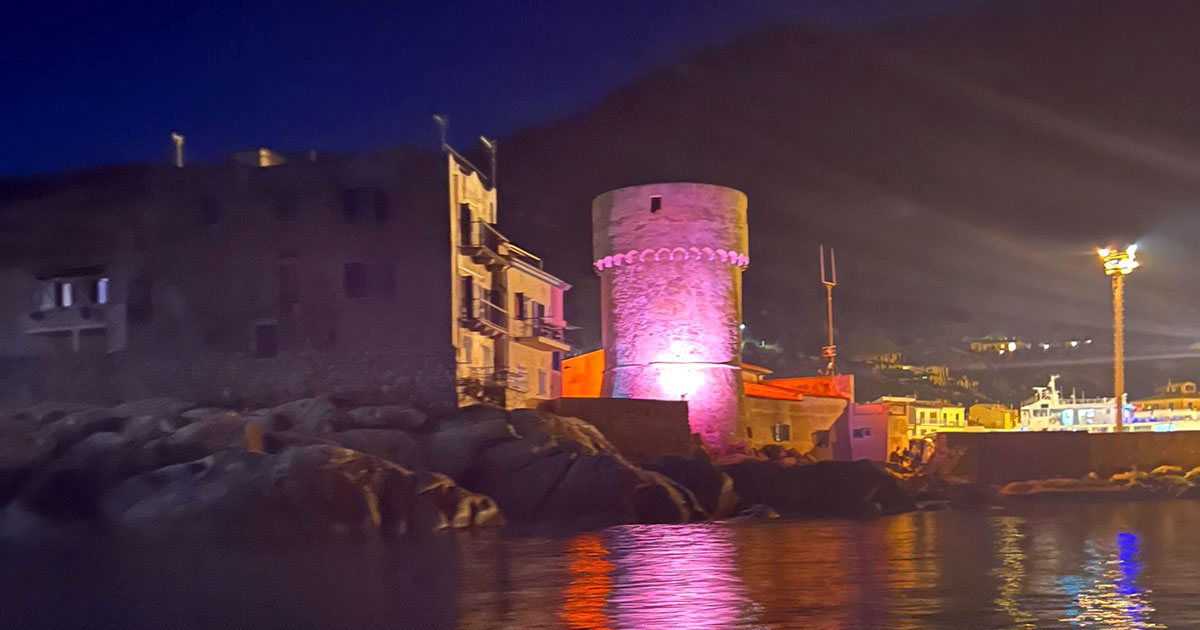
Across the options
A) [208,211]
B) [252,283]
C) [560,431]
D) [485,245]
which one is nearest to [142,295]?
[208,211]

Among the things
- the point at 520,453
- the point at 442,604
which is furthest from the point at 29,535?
the point at 442,604

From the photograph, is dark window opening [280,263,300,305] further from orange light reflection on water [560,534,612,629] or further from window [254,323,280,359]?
orange light reflection on water [560,534,612,629]

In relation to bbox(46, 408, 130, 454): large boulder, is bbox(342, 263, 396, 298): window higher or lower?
higher

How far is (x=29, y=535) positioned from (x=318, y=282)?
459 inches

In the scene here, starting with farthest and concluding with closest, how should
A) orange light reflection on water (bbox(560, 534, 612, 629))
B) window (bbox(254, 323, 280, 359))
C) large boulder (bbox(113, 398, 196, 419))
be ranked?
window (bbox(254, 323, 280, 359)) → large boulder (bbox(113, 398, 196, 419)) → orange light reflection on water (bbox(560, 534, 612, 629))

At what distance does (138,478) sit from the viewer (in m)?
22.9

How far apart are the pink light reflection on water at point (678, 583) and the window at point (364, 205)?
1369 cm

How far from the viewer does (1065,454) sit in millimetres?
38156

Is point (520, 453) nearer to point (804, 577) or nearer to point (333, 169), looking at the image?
point (333, 169)

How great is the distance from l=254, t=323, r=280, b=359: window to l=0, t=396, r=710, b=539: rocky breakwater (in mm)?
2195

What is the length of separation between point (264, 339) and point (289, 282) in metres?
1.60

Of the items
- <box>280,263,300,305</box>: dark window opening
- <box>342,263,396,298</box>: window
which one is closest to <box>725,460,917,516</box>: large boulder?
<box>342,263,396,298</box>: window

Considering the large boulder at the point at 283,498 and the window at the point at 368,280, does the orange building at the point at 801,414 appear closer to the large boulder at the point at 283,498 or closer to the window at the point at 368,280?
the window at the point at 368,280

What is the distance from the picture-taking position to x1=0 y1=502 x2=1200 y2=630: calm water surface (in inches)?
436
